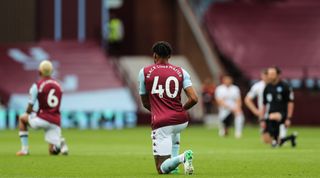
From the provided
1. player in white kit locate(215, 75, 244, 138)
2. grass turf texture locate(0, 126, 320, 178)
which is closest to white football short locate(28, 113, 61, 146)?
grass turf texture locate(0, 126, 320, 178)

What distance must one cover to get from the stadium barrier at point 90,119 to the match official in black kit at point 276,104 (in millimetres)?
18734

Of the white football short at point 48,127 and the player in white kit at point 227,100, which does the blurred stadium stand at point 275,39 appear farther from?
the white football short at point 48,127

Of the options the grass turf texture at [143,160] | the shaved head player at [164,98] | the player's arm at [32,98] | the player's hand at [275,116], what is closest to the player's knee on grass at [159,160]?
the shaved head player at [164,98]

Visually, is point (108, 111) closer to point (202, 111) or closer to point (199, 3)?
point (202, 111)

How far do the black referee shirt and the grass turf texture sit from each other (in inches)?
39.1

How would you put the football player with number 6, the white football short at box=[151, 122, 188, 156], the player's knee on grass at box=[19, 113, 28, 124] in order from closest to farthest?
1. the white football short at box=[151, 122, 188, 156]
2. the football player with number 6
3. the player's knee on grass at box=[19, 113, 28, 124]

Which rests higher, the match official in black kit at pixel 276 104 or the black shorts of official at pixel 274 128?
the match official in black kit at pixel 276 104

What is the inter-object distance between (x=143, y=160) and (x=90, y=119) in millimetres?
24684

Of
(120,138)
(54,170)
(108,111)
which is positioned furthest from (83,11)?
(54,170)

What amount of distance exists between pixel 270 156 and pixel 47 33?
28359 millimetres

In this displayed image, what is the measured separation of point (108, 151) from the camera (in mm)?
26578

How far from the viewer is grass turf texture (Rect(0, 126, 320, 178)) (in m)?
18.5

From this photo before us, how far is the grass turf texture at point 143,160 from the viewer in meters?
18.5

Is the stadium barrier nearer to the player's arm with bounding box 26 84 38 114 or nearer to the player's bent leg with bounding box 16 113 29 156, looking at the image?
the player's bent leg with bounding box 16 113 29 156
